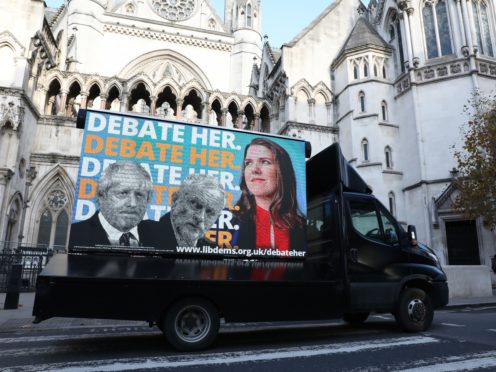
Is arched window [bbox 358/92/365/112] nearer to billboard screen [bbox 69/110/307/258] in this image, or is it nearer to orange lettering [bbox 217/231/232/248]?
billboard screen [bbox 69/110/307/258]

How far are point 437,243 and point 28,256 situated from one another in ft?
61.0

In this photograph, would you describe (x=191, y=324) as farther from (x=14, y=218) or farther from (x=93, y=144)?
(x=14, y=218)

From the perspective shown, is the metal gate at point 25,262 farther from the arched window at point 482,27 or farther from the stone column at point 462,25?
the arched window at point 482,27

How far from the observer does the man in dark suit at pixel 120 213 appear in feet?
19.6

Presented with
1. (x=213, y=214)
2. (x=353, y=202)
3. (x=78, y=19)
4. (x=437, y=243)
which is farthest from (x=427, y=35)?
(x=78, y=19)

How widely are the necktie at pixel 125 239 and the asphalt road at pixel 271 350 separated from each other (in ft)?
5.29

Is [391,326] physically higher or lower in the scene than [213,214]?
lower

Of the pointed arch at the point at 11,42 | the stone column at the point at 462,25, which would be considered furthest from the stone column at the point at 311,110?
the pointed arch at the point at 11,42

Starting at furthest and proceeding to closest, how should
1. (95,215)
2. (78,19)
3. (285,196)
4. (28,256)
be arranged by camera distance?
(78,19), (28,256), (285,196), (95,215)

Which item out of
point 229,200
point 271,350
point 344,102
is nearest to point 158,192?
point 229,200

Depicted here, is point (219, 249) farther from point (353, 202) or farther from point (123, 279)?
point (353, 202)

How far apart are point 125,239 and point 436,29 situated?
2246 centimetres

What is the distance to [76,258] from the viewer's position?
224 inches

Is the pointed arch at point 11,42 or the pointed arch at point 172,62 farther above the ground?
the pointed arch at point 172,62
